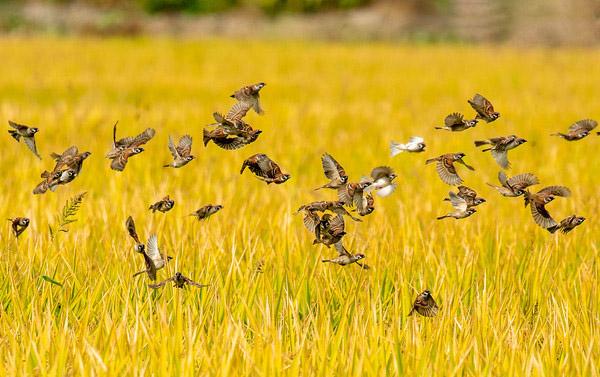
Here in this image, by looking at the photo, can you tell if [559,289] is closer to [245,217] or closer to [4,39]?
[245,217]

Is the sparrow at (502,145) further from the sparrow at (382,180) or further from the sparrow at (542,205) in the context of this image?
the sparrow at (382,180)

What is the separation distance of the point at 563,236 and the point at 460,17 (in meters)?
19.0

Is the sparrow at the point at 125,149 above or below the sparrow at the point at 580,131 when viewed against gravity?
above

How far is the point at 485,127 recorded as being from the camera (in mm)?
7301

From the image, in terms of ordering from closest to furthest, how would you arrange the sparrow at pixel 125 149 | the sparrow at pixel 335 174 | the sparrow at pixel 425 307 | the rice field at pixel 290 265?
the rice field at pixel 290 265, the sparrow at pixel 425 307, the sparrow at pixel 335 174, the sparrow at pixel 125 149

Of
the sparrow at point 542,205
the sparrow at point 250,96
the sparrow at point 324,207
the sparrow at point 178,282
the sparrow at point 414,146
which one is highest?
the sparrow at point 250,96

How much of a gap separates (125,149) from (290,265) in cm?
63

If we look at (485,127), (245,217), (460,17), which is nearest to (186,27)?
(460,17)

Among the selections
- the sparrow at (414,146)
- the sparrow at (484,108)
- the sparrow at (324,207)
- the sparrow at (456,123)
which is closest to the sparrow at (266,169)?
the sparrow at (324,207)

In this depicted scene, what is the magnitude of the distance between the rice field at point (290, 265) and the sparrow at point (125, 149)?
0.32 m

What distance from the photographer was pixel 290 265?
289 cm

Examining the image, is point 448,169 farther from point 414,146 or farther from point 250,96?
point 250,96

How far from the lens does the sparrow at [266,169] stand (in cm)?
249

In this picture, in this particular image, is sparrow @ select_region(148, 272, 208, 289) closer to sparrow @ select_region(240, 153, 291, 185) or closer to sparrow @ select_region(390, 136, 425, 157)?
sparrow @ select_region(240, 153, 291, 185)
